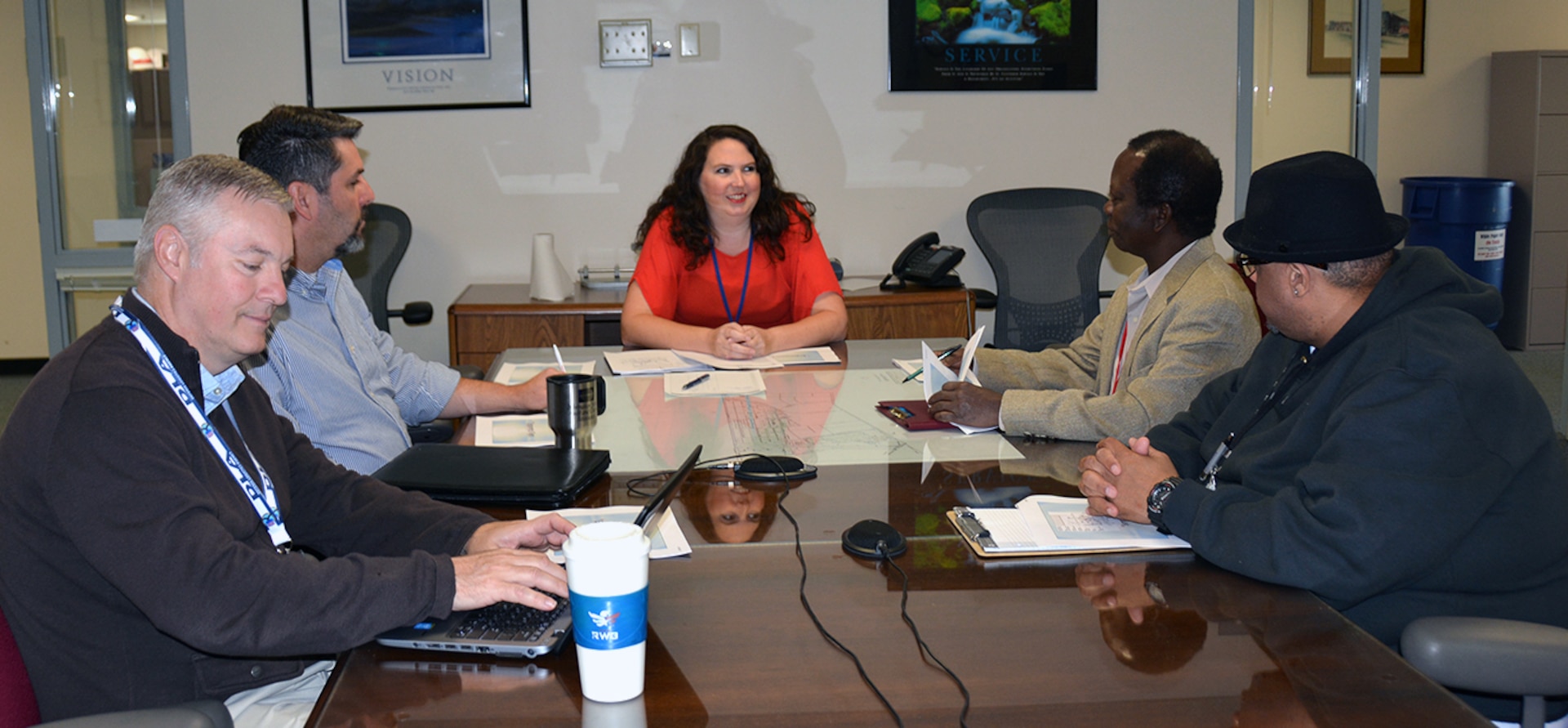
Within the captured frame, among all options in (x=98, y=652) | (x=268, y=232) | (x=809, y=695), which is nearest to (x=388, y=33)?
(x=268, y=232)

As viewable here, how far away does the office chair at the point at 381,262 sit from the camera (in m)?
4.25

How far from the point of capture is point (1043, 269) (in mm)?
4438

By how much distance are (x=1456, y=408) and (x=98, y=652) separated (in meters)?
1.60

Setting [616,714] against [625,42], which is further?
[625,42]

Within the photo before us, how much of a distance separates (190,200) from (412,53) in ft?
11.1

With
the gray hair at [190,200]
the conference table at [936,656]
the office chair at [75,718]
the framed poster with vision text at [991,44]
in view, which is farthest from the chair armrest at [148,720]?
the framed poster with vision text at [991,44]

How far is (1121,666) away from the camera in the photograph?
1187mm

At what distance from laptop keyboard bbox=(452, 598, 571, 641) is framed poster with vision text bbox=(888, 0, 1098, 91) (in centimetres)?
370

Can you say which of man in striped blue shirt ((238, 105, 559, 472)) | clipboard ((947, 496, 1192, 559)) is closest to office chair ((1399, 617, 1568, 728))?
clipboard ((947, 496, 1192, 559))

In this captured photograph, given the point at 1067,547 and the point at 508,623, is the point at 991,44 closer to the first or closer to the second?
the point at 1067,547

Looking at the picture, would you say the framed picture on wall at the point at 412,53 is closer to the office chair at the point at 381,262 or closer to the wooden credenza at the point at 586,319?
the office chair at the point at 381,262

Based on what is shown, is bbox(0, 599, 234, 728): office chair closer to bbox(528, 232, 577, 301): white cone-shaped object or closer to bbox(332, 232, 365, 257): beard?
bbox(332, 232, 365, 257): beard

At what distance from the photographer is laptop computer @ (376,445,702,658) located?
4.03 ft

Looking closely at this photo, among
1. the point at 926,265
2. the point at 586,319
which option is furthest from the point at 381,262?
the point at 926,265
